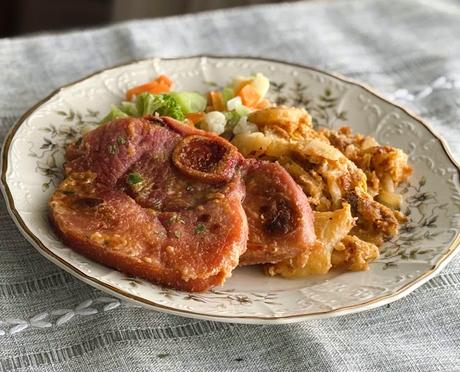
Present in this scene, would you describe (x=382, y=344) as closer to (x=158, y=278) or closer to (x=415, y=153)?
(x=158, y=278)

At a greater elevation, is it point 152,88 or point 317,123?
point 152,88

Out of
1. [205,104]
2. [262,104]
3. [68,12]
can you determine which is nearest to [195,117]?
[205,104]

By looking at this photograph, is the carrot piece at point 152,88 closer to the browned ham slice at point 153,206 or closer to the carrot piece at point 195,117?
the carrot piece at point 195,117

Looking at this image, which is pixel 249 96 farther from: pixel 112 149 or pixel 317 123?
pixel 112 149

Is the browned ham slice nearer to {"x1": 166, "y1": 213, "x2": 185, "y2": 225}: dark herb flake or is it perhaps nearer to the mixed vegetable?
{"x1": 166, "y1": 213, "x2": 185, "y2": 225}: dark herb flake

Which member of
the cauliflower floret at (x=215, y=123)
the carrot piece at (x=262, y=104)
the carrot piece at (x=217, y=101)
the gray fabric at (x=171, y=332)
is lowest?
the gray fabric at (x=171, y=332)

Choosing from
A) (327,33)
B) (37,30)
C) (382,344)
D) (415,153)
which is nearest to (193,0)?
Result: (37,30)

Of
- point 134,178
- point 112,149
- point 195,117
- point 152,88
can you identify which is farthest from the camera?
point 152,88

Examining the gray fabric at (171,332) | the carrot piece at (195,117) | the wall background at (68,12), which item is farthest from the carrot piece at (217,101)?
the wall background at (68,12)
